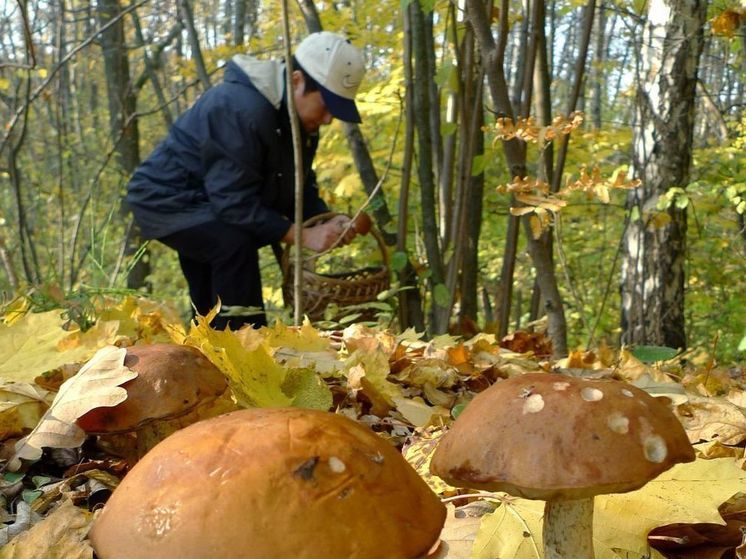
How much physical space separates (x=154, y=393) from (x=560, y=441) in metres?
0.66

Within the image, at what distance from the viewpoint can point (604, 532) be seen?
1.11 m

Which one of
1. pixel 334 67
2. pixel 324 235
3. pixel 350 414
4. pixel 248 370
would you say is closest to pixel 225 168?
pixel 324 235

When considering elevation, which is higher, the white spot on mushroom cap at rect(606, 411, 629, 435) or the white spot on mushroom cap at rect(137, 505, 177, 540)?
the white spot on mushroom cap at rect(606, 411, 629, 435)

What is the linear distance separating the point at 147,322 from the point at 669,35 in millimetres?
3818

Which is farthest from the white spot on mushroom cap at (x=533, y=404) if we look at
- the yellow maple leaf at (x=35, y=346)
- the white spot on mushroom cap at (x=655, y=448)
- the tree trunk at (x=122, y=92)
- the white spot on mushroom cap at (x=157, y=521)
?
the tree trunk at (x=122, y=92)

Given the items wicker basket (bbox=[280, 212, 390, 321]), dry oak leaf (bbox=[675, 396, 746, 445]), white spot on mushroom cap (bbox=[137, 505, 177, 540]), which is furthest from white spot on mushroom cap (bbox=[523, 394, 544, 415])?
wicker basket (bbox=[280, 212, 390, 321])

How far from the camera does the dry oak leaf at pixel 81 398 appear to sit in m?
A: 1.15

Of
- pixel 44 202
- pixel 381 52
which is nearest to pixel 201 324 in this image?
pixel 381 52

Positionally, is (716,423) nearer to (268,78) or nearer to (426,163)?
(426,163)

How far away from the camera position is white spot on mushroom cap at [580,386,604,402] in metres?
0.86

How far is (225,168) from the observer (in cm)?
446

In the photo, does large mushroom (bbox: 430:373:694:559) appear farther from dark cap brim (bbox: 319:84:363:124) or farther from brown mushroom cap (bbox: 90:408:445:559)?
dark cap brim (bbox: 319:84:363:124)

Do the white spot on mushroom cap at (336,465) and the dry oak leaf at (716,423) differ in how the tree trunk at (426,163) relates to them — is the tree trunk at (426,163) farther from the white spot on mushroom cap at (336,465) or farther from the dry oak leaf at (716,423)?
the white spot on mushroom cap at (336,465)

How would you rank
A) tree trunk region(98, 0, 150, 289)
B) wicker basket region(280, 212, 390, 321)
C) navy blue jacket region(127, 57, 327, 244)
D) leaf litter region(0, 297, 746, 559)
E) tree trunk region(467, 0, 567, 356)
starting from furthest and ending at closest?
tree trunk region(98, 0, 150, 289), navy blue jacket region(127, 57, 327, 244), wicker basket region(280, 212, 390, 321), tree trunk region(467, 0, 567, 356), leaf litter region(0, 297, 746, 559)
